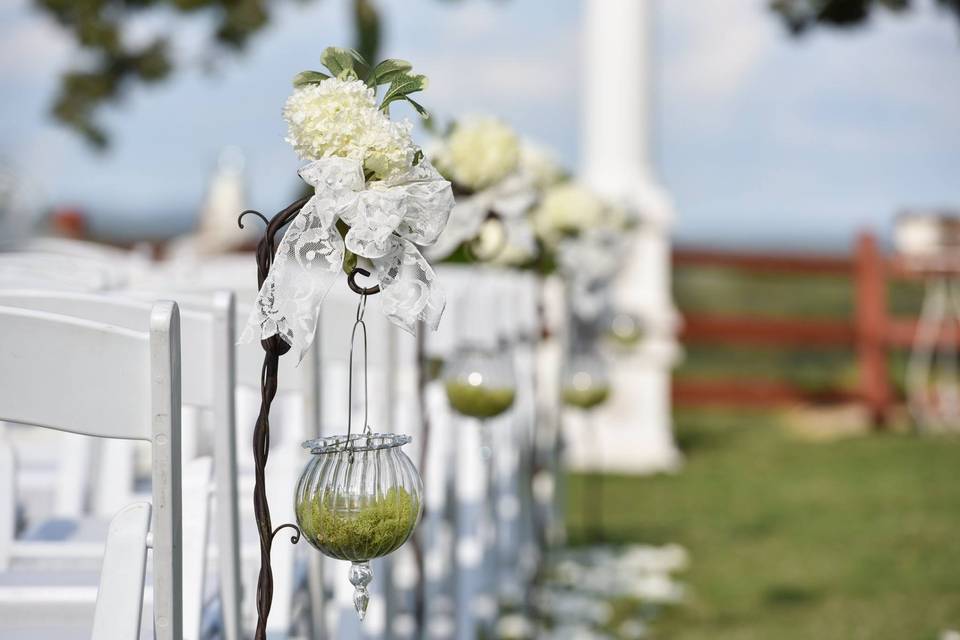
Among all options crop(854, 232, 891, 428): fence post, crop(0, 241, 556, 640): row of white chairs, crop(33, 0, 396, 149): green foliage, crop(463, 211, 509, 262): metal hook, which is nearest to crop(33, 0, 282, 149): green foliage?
crop(33, 0, 396, 149): green foliage

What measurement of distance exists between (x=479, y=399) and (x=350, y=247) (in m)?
1.04

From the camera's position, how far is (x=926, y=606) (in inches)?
138

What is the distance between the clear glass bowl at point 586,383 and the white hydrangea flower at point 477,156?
1062mm

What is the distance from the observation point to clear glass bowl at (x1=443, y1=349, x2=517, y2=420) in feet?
6.42

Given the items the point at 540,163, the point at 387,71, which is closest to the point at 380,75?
the point at 387,71

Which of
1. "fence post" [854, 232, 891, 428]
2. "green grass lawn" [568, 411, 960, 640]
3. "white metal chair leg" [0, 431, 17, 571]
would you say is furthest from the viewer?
"fence post" [854, 232, 891, 428]

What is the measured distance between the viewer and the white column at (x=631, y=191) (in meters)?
6.04

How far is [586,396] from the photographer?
307 centimetres

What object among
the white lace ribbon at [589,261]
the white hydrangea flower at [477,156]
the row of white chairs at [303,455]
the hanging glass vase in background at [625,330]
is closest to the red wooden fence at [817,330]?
the hanging glass vase in background at [625,330]

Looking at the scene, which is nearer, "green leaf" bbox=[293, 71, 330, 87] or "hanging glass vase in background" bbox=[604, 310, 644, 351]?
"green leaf" bbox=[293, 71, 330, 87]

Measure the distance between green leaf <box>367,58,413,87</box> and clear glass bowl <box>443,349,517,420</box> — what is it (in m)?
0.99

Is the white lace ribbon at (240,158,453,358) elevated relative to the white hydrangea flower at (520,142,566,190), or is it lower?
lower

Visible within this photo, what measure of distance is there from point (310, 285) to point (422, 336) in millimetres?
936

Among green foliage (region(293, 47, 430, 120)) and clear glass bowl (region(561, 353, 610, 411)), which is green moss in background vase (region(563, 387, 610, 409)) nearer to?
clear glass bowl (region(561, 353, 610, 411))
